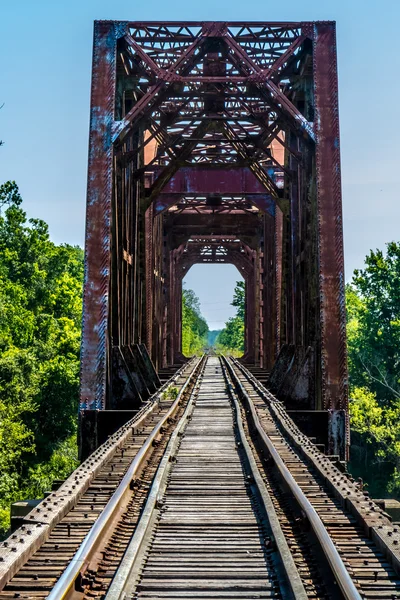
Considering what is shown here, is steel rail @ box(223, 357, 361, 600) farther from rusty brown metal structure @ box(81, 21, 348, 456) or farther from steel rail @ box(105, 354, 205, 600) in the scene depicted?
rusty brown metal structure @ box(81, 21, 348, 456)

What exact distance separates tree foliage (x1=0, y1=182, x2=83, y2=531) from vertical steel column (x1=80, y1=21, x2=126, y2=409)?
17.6 meters

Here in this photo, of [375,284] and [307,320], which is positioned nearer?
[307,320]

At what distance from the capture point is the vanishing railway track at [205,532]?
4.01m

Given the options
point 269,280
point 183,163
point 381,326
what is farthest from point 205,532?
point 381,326

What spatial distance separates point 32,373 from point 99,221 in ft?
88.4

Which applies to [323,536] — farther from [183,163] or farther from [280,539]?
[183,163]

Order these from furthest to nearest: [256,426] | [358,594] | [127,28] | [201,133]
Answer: [201,133], [127,28], [256,426], [358,594]

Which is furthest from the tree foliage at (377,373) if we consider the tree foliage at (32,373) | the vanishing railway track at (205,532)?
the vanishing railway track at (205,532)

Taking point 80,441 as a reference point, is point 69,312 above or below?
above

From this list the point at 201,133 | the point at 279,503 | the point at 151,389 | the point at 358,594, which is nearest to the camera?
the point at 358,594

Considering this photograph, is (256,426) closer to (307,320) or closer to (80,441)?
(80,441)

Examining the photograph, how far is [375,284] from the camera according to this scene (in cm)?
4188

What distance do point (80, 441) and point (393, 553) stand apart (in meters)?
7.17

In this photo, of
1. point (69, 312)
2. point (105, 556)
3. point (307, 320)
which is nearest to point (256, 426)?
point (307, 320)
